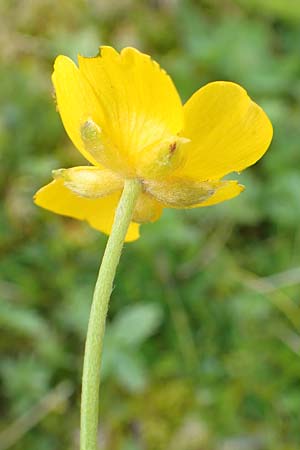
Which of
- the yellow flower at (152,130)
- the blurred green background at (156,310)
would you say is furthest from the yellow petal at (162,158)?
the blurred green background at (156,310)

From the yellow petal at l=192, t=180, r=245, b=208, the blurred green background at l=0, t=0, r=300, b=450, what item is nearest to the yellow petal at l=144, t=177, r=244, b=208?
the yellow petal at l=192, t=180, r=245, b=208

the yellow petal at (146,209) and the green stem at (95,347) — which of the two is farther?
the yellow petal at (146,209)

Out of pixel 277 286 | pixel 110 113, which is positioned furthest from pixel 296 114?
pixel 110 113

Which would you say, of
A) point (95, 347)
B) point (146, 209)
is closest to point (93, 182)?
point (146, 209)

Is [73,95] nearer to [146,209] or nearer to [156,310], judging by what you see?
[146,209]

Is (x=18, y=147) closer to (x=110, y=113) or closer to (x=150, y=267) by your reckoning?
(x=150, y=267)

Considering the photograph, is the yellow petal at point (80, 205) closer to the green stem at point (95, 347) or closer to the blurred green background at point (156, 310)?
the green stem at point (95, 347)

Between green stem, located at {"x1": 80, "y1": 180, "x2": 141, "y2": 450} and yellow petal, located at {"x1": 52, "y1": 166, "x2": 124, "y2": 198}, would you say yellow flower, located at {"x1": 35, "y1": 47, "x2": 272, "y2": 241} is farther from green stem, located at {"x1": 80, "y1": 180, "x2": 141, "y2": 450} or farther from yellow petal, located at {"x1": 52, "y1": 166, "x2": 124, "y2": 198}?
green stem, located at {"x1": 80, "y1": 180, "x2": 141, "y2": 450}
